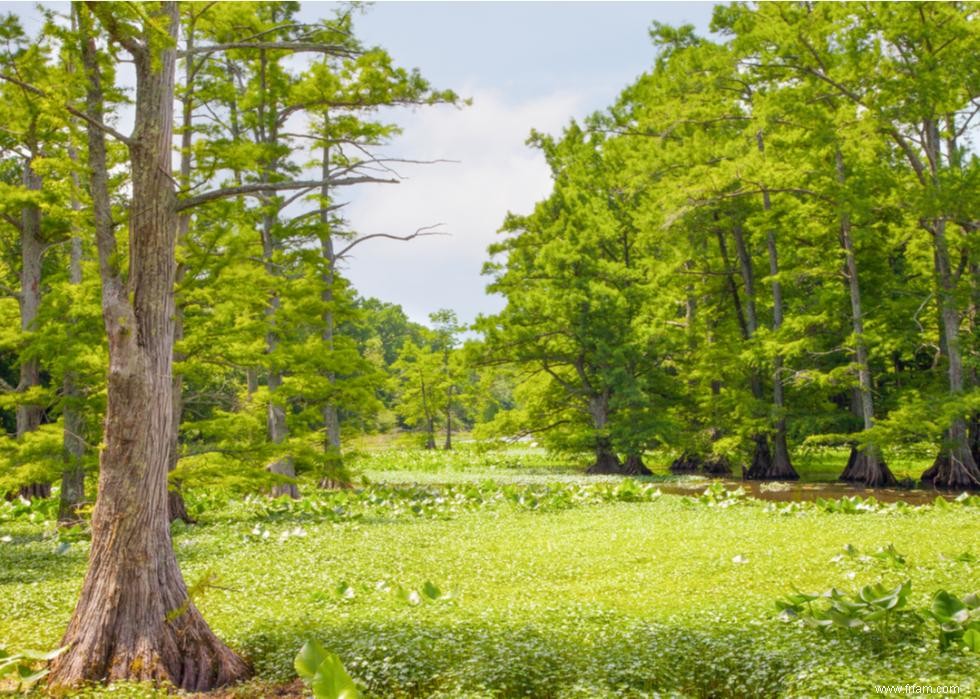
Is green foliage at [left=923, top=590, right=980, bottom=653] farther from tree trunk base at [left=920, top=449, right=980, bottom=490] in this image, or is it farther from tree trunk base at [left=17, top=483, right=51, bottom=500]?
tree trunk base at [left=17, top=483, right=51, bottom=500]

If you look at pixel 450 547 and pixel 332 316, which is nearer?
pixel 450 547

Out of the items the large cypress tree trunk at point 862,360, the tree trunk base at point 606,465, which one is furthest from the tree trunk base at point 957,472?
the tree trunk base at point 606,465

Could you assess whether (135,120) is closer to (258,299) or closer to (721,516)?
(258,299)

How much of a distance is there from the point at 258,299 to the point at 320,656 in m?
9.42

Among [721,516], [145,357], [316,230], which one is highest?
[316,230]

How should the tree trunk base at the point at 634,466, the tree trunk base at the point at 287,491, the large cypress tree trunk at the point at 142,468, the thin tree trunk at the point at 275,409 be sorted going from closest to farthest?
the large cypress tree trunk at the point at 142,468 → the thin tree trunk at the point at 275,409 → the tree trunk base at the point at 287,491 → the tree trunk base at the point at 634,466

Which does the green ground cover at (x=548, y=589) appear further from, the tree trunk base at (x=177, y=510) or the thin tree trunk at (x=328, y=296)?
the thin tree trunk at (x=328, y=296)

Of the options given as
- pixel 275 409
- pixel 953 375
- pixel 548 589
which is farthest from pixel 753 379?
pixel 548 589

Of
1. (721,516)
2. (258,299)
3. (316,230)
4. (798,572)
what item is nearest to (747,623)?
(798,572)

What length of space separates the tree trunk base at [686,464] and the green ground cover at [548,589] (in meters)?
13.6

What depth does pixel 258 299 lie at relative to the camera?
1323cm

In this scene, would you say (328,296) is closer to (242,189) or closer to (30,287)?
(30,287)

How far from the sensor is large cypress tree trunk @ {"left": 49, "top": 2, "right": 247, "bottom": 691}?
5465 millimetres

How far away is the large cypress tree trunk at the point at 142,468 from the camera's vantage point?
5.46 metres
